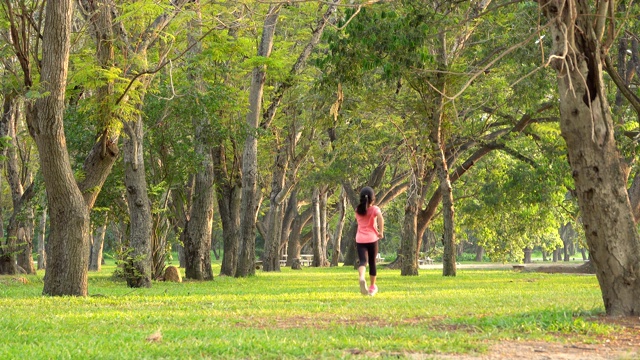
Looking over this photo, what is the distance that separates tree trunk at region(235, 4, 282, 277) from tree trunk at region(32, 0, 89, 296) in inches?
477

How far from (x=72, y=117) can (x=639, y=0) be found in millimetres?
15387

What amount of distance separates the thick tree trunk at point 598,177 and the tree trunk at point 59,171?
8.83 m

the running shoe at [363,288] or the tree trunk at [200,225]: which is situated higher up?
the tree trunk at [200,225]

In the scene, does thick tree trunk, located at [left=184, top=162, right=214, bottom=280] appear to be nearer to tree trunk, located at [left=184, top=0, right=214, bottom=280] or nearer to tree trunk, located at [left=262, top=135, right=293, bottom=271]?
tree trunk, located at [left=184, top=0, right=214, bottom=280]

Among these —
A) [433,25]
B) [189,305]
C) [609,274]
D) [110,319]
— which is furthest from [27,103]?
[609,274]

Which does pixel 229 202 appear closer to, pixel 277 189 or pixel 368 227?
pixel 277 189

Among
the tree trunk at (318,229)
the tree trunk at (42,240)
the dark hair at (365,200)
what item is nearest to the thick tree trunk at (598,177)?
the dark hair at (365,200)

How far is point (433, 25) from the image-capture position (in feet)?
56.6

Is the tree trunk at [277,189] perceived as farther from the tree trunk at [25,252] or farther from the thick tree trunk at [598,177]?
the thick tree trunk at [598,177]

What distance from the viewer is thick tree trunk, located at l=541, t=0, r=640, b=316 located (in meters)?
10.7

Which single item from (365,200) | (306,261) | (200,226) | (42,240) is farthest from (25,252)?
(306,261)

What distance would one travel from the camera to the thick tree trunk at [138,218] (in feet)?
71.0

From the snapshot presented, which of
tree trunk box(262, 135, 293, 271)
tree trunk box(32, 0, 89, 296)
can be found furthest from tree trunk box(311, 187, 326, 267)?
tree trunk box(32, 0, 89, 296)

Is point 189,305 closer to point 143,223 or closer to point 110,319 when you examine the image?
point 110,319
